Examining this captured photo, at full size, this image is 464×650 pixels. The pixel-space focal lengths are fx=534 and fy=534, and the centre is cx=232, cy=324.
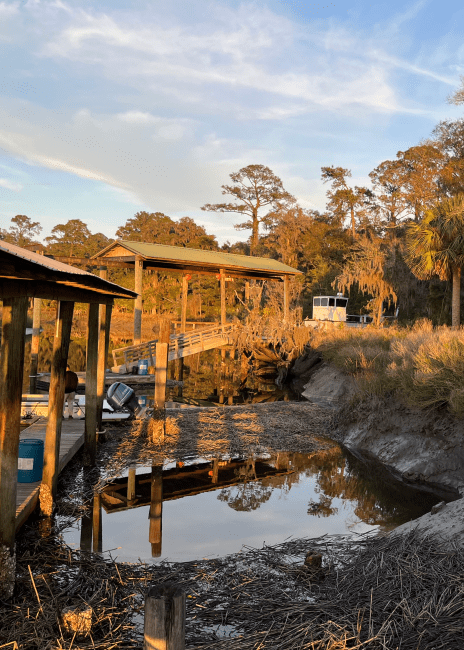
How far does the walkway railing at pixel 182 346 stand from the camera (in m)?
21.7

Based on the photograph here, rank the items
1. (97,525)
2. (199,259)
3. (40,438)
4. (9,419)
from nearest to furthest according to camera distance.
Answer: (9,419)
(97,525)
(40,438)
(199,259)

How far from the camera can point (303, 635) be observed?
158 inches


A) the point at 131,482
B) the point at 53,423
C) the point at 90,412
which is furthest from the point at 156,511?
the point at 90,412

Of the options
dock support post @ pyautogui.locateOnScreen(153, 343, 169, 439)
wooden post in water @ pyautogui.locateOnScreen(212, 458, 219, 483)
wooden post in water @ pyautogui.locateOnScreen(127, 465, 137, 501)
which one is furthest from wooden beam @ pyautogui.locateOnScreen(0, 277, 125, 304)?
wooden post in water @ pyautogui.locateOnScreen(212, 458, 219, 483)

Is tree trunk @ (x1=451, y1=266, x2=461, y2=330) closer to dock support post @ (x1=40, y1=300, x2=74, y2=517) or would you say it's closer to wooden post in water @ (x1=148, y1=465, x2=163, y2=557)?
wooden post in water @ (x1=148, y1=465, x2=163, y2=557)

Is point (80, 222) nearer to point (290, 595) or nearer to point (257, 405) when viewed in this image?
point (257, 405)

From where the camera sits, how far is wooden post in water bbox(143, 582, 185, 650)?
2.70 meters

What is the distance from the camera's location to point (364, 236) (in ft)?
135

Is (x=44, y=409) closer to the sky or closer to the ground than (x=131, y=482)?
closer to the sky

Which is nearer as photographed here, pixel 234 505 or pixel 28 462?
pixel 28 462

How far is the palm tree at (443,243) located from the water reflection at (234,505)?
54.1 feet

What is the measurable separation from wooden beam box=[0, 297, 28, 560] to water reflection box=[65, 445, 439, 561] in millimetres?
1768

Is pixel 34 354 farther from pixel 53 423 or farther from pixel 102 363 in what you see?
pixel 53 423

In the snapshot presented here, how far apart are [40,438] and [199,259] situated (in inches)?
710
